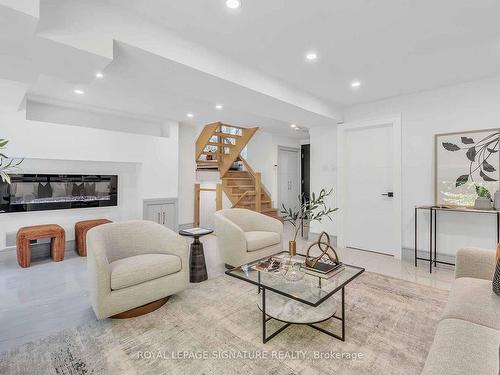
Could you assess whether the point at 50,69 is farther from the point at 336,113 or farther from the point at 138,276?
the point at 336,113

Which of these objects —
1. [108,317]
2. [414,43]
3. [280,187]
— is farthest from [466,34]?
[280,187]

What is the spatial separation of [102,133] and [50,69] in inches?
88.4

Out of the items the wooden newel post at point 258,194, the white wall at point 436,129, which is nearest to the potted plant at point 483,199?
the white wall at point 436,129

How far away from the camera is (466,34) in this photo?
2.34 meters

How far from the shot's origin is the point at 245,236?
10.9ft

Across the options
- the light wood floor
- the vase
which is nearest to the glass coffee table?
the vase

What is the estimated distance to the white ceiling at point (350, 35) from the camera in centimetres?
198

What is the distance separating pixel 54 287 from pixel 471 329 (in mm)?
3601

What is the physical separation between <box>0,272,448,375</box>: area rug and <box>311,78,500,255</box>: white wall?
144 cm

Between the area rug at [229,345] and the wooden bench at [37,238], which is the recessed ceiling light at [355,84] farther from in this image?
the wooden bench at [37,238]

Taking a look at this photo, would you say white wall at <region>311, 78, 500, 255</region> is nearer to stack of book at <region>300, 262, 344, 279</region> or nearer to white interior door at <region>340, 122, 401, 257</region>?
white interior door at <region>340, 122, 401, 257</region>

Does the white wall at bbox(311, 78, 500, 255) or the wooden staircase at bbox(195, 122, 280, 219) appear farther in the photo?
the wooden staircase at bbox(195, 122, 280, 219)

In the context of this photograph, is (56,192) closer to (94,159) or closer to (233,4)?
(94,159)

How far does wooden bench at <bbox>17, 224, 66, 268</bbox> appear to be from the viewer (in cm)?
354
